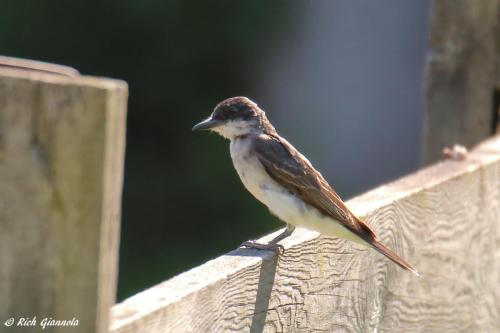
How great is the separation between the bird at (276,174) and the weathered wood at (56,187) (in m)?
1.97

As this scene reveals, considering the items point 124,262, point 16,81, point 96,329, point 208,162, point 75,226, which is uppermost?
point 16,81

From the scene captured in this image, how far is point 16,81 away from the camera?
1.39m

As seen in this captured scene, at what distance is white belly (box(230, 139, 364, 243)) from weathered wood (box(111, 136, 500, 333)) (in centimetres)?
31

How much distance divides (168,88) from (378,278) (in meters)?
6.72

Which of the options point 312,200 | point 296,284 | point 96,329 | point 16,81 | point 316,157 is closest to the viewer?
point 16,81

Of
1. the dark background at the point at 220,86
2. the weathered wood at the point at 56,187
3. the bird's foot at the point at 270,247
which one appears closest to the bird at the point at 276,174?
the bird's foot at the point at 270,247

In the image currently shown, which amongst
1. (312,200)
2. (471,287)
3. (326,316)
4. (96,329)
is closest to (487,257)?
(471,287)

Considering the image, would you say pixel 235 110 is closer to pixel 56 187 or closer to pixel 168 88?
pixel 56 187

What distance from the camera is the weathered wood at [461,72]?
461cm

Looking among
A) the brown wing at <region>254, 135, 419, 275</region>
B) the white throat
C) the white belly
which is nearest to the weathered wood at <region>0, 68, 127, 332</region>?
the white belly

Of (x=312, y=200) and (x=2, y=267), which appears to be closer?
(x=2, y=267)

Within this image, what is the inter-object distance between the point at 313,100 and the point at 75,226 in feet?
30.8

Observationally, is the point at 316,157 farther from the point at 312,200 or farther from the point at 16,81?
the point at 16,81

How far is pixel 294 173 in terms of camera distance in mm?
4156
